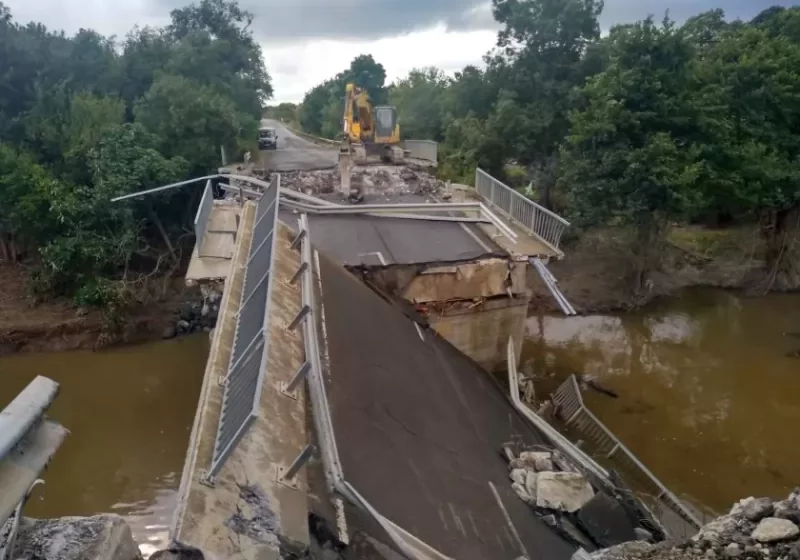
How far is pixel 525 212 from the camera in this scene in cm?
1107

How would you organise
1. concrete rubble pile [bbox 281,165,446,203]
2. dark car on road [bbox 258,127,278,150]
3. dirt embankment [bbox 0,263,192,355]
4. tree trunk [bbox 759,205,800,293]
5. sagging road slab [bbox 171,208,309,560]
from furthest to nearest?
dark car on road [bbox 258,127,278,150] → tree trunk [bbox 759,205,800,293] → dirt embankment [bbox 0,263,192,355] → concrete rubble pile [bbox 281,165,446,203] → sagging road slab [bbox 171,208,309,560]

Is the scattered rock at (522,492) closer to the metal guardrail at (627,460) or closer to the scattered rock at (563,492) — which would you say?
the scattered rock at (563,492)

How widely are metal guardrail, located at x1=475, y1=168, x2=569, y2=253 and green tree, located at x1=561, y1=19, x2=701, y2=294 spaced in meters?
2.95

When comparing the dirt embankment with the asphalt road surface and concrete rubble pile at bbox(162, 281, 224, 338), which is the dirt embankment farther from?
the asphalt road surface

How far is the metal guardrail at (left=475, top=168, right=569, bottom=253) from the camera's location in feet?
→ 32.8

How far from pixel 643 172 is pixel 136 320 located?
12702 millimetres

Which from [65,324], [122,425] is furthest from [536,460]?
[65,324]

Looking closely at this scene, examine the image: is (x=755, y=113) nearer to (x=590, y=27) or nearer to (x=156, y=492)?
(x=590, y=27)

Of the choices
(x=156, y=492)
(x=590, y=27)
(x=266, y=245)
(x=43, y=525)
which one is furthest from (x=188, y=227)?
(x=43, y=525)

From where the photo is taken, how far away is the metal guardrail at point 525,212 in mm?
9984

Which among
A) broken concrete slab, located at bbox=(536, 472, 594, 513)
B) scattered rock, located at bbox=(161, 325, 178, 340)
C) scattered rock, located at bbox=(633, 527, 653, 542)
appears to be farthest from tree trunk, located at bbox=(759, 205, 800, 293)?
scattered rock, located at bbox=(161, 325, 178, 340)

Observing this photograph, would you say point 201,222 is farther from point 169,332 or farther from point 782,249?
point 782,249

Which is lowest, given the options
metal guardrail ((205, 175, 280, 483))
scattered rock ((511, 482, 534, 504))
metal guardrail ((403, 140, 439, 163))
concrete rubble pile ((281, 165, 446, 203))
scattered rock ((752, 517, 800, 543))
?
scattered rock ((511, 482, 534, 504))

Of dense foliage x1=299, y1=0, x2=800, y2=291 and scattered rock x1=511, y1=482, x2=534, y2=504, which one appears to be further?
dense foliage x1=299, y1=0, x2=800, y2=291
